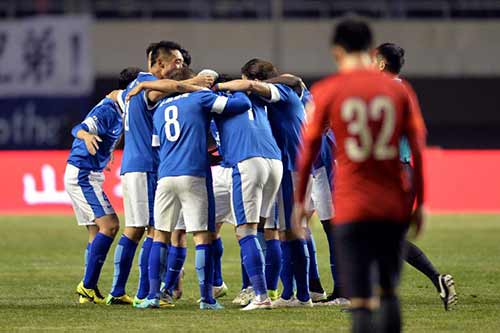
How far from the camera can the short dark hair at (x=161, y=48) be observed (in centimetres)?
1229

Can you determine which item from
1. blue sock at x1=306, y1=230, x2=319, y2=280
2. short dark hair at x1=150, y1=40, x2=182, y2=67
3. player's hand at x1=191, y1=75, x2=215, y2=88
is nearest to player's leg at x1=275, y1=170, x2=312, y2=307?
blue sock at x1=306, y1=230, x2=319, y2=280

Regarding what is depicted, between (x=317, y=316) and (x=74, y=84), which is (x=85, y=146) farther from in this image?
Result: (x=74, y=84)

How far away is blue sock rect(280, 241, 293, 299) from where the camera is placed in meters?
12.4

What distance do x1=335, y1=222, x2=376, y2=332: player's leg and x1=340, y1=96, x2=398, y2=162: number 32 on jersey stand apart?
0.40 metres

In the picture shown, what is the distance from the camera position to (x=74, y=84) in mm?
33281

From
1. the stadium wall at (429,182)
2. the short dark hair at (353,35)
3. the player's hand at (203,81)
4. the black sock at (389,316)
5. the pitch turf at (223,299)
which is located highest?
→ the short dark hair at (353,35)

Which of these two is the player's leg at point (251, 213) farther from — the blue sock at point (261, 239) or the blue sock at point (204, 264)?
the blue sock at point (261, 239)

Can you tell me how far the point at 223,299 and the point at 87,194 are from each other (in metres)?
1.58

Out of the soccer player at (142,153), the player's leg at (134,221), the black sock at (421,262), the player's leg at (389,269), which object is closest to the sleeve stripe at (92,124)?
the soccer player at (142,153)

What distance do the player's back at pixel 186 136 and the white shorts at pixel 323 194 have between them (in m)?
1.49

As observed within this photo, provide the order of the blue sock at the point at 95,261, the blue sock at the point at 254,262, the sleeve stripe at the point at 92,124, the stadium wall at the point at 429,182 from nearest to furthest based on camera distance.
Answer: the blue sock at the point at 254,262, the blue sock at the point at 95,261, the sleeve stripe at the point at 92,124, the stadium wall at the point at 429,182

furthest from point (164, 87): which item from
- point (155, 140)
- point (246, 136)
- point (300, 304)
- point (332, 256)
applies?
point (332, 256)

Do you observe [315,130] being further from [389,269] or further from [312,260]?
[312,260]

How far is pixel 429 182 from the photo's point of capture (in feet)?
96.0
